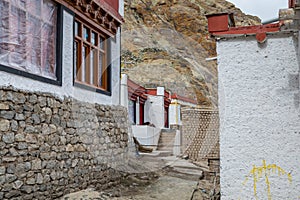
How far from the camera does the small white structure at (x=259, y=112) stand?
4914 millimetres

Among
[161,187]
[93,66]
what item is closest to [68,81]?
[93,66]

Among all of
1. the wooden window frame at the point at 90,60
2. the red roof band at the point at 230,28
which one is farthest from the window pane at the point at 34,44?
the red roof band at the point at 230,28

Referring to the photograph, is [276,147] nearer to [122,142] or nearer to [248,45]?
[248,45]

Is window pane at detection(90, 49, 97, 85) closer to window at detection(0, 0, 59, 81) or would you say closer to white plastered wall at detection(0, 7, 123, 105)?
→ white plastered wall at detection(0, 7, 123, 105)

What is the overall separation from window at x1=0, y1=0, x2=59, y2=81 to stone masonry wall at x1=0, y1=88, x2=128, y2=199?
538mm

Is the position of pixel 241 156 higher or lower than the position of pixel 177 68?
lower

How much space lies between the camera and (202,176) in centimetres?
1114

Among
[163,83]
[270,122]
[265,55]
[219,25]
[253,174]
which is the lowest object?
[253,174]

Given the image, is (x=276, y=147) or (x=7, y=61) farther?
(x=7, y=61)

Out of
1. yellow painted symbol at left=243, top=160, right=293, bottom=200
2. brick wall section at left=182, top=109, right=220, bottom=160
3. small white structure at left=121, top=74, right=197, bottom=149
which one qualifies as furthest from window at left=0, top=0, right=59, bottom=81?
brick wall section at left=182, top=109, right=220, bottom=160

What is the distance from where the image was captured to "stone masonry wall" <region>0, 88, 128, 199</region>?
5824 millimetres

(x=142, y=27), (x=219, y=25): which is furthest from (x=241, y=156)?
(x=142, y=27)

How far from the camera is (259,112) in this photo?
5051mm

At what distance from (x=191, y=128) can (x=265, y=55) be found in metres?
10.0
